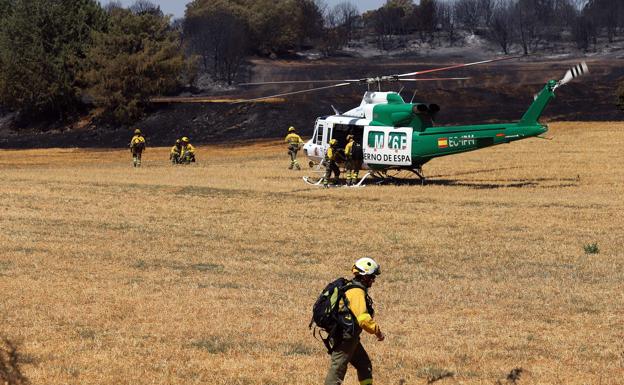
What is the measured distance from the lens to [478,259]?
2073 cm

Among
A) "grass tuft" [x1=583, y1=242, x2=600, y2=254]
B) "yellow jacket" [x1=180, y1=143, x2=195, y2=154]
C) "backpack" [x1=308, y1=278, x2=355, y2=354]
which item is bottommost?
"yellow jacket" [x1=180, y1=143, x2=195, y2=154]

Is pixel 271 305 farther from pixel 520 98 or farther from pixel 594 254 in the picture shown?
pixel 520 98

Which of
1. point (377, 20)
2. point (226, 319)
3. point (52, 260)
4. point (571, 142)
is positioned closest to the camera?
point (226, 319)

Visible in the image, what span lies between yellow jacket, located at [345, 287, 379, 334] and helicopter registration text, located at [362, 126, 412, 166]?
75.8ft

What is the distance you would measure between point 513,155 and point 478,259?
25563 mm

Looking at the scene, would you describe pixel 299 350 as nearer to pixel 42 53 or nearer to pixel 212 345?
pixel 212 345

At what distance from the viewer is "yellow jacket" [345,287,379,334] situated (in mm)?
9438

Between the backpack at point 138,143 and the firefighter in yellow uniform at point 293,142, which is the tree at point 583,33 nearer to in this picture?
the firefighter in yellow uniform at point 293,142

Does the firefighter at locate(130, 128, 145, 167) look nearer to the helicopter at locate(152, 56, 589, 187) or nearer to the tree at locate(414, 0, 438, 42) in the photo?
the helicopter at locate(152, 56, 589, 187)

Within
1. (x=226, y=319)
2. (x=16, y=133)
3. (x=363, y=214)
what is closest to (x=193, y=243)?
(x=363, y=214)

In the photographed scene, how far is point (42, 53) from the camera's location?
74375 millimetres

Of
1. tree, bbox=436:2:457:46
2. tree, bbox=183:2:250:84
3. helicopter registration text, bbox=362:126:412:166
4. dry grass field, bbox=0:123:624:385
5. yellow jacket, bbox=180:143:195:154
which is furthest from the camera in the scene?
tree, bbox=436:2:457:46

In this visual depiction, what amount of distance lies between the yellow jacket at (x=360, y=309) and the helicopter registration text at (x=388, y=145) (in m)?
23.1

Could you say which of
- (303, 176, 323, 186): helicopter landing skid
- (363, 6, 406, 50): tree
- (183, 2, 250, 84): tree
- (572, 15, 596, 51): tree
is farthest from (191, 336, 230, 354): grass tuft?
(363, 6, 406, 50): tree
